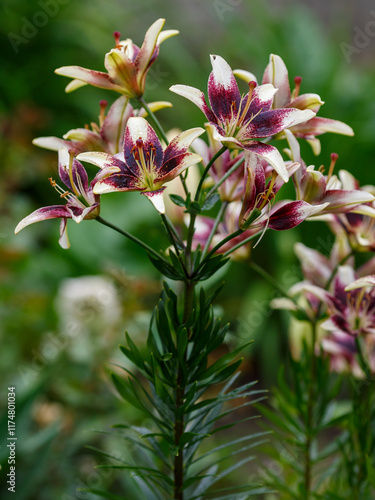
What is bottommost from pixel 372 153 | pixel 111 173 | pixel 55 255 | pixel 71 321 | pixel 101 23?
pixel 111 173

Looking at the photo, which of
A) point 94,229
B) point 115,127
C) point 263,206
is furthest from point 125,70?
point 94,229

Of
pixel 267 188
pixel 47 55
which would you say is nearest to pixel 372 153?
pixel 47 55

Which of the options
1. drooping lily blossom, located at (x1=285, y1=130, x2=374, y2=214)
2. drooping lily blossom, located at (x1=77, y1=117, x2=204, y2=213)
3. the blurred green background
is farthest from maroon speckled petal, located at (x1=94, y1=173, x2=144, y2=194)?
the blurred green background

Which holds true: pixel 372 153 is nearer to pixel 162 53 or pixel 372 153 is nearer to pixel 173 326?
pixel 162 53

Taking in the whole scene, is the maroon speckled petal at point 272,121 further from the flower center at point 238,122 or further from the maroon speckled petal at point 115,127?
the maroon speckled petal at point 115,127

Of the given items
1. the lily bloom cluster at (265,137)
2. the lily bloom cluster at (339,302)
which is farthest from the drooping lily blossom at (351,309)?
the lily bloom cluster at (265,137)

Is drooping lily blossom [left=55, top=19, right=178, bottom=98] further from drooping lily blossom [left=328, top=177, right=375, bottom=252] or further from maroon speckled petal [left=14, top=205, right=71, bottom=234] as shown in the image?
drooping lily blossom [left=328, top=177, right=375, bottom=252]
